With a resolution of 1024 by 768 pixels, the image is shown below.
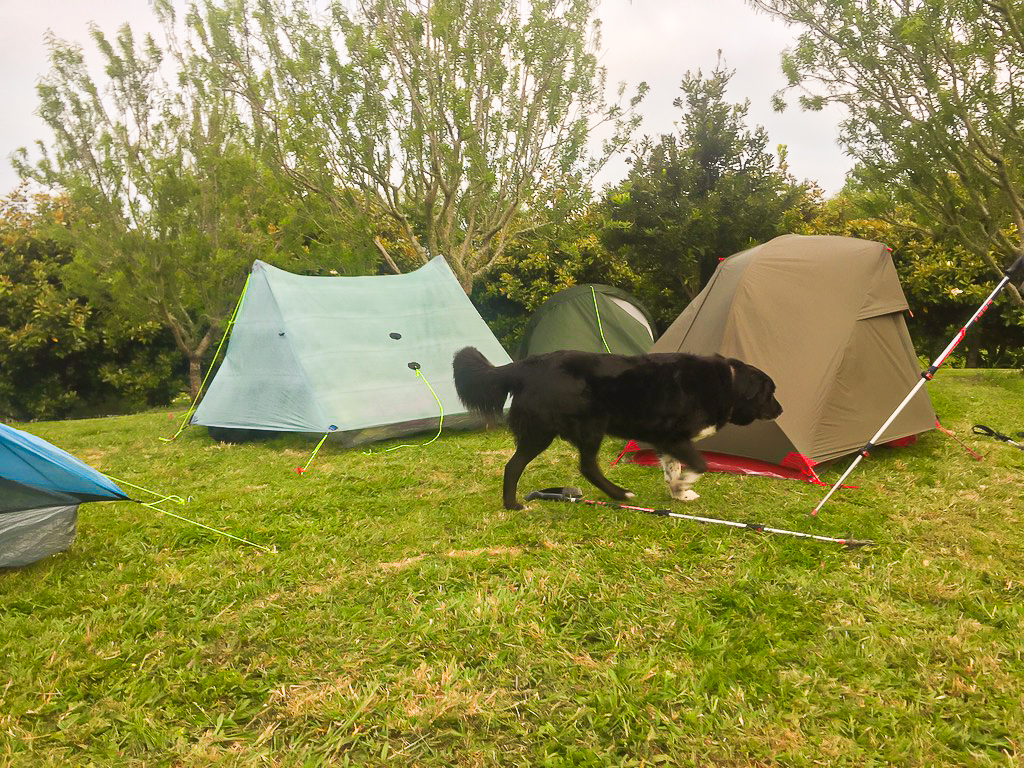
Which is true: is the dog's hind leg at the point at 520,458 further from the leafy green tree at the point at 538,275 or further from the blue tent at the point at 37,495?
the leafy green tree at the point at 538,275

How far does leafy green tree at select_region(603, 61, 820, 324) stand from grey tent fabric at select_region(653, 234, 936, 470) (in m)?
5.80

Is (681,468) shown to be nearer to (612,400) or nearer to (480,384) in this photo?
(612,400)

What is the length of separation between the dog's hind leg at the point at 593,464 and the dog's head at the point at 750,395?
0.92 metres

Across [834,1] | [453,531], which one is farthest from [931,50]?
[453,531]

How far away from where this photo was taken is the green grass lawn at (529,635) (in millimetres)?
1863

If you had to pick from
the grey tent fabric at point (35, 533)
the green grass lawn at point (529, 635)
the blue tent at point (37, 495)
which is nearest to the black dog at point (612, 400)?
the green grass lawn at point (529, 635)

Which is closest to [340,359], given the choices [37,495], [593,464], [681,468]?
[593,464]

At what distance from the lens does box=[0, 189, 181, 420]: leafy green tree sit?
40.5 feet

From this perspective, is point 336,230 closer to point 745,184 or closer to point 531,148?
point 531,148

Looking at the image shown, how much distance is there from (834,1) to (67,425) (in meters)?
11.7

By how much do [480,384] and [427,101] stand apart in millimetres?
6462

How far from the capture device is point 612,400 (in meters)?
3.93

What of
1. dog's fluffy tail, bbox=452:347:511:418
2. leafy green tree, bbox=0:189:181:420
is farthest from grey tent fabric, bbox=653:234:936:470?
leafy green tree, bbox=0:189:181:420

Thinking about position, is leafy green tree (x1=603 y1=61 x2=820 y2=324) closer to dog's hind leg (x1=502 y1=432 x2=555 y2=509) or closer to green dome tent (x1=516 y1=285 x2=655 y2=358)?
green dome tent (x1=516 y1=285 x2=655 y2=358)
